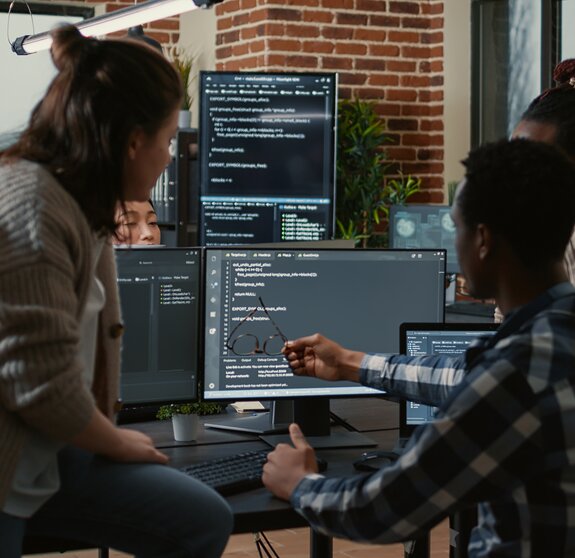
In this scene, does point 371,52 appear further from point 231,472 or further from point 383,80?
point 231,472

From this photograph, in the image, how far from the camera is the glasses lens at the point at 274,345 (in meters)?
2.48

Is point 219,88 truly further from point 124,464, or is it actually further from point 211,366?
point 124,464

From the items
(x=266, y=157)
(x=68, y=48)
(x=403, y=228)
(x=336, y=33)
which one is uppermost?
(x=336, y=33)

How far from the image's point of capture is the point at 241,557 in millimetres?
3912

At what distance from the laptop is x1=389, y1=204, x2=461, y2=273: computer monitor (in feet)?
11.1

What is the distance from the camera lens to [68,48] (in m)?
1.66

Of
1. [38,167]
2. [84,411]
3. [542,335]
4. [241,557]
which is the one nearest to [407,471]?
[542,335]

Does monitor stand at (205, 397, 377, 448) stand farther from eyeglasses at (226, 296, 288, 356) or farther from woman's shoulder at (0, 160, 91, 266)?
woman's shoulder at (0, 160, 91, 266)

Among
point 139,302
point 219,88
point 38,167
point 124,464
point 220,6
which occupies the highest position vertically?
point 220,6

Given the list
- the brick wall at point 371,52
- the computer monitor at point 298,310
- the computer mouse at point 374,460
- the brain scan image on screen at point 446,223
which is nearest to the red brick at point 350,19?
the brick wall at point 371,52

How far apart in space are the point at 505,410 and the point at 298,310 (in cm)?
114

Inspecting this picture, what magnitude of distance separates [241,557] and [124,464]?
7.68ft

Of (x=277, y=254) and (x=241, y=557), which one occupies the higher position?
(x=277, y=254)

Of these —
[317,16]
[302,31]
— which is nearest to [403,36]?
[317,16]
